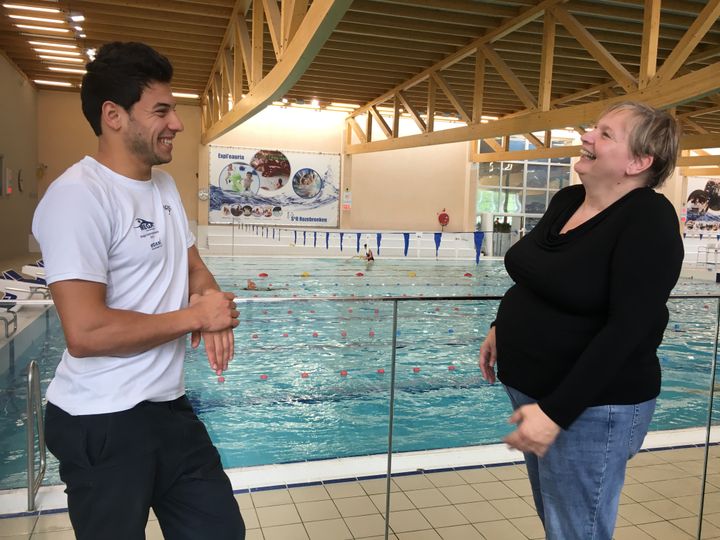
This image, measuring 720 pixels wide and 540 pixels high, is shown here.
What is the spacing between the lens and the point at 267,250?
16.9m

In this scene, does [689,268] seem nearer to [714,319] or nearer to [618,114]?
[714,319]

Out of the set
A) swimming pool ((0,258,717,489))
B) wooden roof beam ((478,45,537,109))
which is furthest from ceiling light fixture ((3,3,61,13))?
swimming pool ((0,258,717,489))

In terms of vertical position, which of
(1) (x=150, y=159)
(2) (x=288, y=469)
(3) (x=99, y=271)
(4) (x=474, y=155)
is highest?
(4) (x=474, y=155)

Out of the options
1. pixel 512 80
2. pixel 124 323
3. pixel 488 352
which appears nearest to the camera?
pixel 124 323

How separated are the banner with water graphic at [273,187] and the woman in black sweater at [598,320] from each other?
17.3 m

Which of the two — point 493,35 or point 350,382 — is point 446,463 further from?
point 493,35

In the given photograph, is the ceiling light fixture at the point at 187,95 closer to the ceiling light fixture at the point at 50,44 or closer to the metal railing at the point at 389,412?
the ceiling light fixture at the point at 50,44

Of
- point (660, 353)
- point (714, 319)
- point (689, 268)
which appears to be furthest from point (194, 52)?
point (689, 268)

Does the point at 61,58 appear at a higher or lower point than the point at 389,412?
higher

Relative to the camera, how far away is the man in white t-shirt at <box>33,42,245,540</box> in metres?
1.07

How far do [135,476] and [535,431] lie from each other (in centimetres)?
80

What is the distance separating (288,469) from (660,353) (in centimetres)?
313

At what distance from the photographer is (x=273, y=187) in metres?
18.4

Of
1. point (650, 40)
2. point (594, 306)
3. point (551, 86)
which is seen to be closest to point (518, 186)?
point (551, 86)
